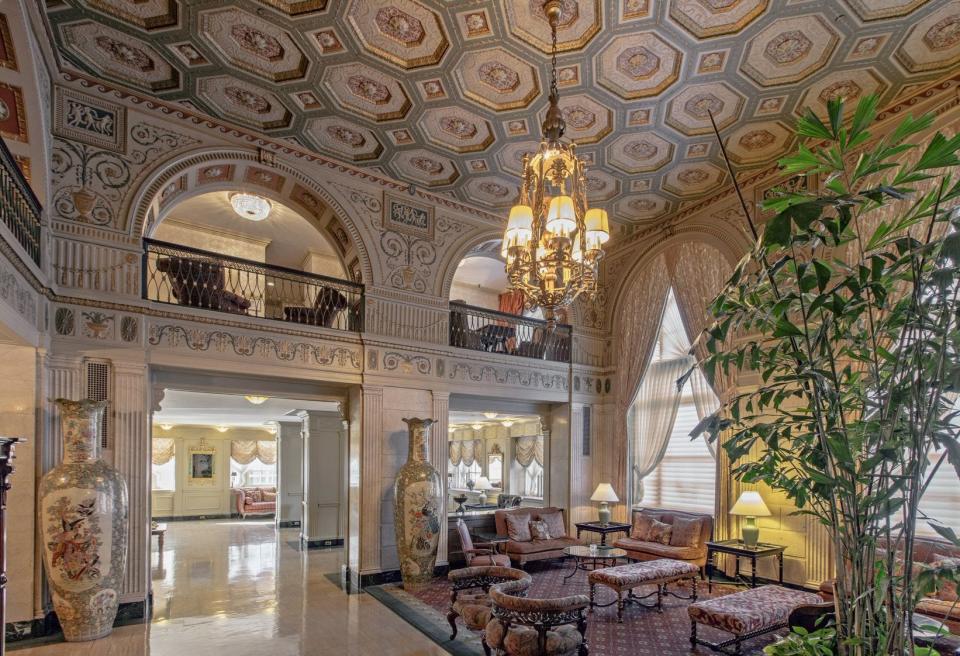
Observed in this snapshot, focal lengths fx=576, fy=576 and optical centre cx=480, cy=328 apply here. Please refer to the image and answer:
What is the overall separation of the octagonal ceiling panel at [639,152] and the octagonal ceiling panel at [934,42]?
2600 mm

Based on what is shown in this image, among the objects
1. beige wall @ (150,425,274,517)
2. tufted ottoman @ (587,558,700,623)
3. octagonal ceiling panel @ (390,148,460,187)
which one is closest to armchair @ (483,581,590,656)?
tufted ottoman @ (587,558,700,623)

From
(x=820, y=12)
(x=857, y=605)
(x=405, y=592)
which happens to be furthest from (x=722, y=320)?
(x=405, y=592)

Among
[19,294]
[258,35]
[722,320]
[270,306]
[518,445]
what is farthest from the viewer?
[518,445]

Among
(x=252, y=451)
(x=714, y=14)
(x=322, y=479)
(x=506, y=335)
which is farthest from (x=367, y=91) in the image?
(x=252, y=451)

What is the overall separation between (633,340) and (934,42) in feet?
18.7

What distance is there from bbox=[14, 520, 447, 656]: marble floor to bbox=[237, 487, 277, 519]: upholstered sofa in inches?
308

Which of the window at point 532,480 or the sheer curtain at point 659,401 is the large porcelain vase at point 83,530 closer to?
the sheer curtain at point 659,401

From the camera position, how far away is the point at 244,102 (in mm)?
6832

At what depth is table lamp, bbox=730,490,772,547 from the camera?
7.11m

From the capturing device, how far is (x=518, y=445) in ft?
49.6

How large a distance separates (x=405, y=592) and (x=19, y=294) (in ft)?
17.6

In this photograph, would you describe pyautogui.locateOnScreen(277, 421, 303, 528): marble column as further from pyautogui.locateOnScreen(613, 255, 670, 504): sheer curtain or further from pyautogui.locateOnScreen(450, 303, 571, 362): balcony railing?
pyautogui.locateOnScreen(613, 255, 670, 504): sheer curtain

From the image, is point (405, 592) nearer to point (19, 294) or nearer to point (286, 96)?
point (19, 294)

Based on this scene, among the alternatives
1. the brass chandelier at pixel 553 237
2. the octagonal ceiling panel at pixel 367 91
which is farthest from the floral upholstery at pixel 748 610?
the octagonal ceiling panel at pixel 367 91
